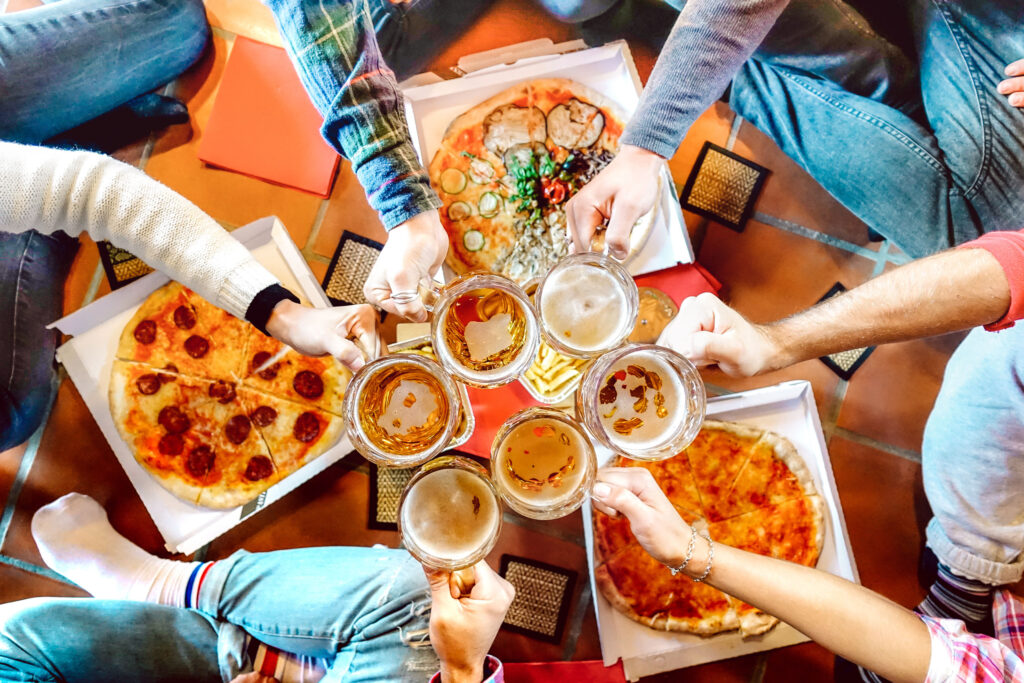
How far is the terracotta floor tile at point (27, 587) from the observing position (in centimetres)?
234

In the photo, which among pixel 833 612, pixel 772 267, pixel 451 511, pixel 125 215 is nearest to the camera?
pixel 451 511

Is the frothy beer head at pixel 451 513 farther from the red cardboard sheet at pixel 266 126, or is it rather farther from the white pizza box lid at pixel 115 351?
the red cardboard sheet at pixel 266 126

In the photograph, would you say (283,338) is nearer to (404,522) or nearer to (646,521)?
(404,522)

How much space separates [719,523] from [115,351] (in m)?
2.32

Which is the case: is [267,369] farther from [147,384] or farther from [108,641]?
[108,641]

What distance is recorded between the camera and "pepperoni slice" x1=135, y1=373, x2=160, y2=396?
7.50ft

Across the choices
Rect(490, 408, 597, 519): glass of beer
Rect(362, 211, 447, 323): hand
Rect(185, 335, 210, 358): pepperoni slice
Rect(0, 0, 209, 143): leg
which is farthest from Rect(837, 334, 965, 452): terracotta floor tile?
Rect(0, 0, 209, 143): leg

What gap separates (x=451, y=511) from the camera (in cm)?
143

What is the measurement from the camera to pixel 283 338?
6.07 feet

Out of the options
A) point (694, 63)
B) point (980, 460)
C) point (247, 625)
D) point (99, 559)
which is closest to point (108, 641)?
point (99, 559)

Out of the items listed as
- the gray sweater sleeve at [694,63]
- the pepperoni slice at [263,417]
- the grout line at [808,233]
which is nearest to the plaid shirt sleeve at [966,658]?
the grout line at [808,233]

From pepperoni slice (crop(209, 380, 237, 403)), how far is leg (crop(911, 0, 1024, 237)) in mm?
2660

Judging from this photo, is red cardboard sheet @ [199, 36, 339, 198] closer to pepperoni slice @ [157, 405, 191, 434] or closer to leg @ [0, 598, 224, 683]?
pepperoni slice @ [157, 405, 191, 434]

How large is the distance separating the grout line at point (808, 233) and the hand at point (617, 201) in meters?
0.84
